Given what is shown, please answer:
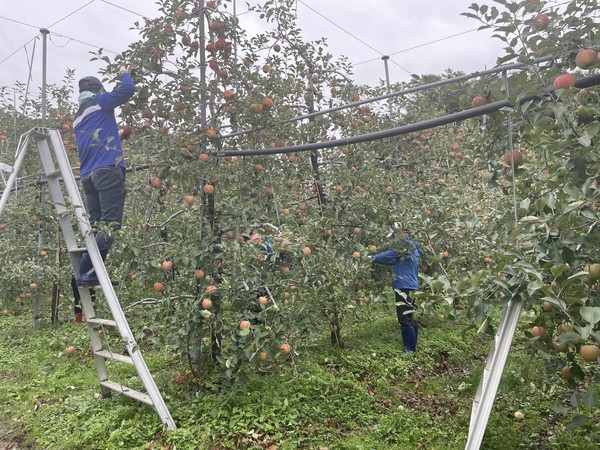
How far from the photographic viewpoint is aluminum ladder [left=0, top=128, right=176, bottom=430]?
3045mm

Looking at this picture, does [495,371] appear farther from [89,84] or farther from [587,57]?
[89,84]

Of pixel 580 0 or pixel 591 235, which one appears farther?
pixel 580 0

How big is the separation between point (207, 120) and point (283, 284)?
1.39 meters

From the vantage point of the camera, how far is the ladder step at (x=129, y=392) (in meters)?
3.14

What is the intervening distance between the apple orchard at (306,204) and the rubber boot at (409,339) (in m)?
0.62

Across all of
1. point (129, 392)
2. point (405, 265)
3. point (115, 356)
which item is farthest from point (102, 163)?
point (405, 265)

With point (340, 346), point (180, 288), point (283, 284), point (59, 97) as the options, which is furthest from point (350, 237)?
point (59, 97)

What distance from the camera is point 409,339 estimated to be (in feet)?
15.9

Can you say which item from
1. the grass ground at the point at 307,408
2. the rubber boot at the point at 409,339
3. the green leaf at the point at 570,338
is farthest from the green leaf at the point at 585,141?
the rubber boot at the point at 409,339

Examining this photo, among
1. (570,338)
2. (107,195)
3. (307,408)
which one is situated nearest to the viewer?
(570,338)

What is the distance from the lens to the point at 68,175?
324 centimetres

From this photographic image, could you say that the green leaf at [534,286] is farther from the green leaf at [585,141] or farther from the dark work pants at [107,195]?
the dark work pants at [107,195]

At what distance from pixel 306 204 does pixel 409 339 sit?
180 centimetres

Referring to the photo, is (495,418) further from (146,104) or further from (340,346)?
(146,104)
